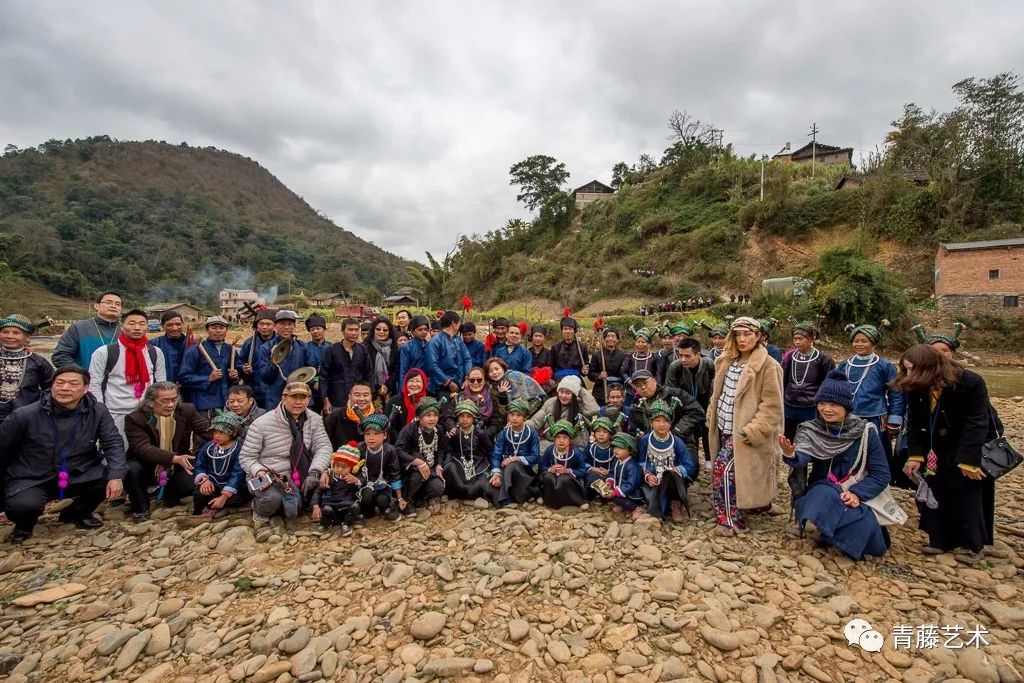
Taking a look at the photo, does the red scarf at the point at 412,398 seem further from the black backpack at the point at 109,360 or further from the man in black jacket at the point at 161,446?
the black backpack at the point at 109,360

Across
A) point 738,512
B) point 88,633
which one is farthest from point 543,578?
point 88,633

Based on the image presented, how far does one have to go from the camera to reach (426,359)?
20.3ft

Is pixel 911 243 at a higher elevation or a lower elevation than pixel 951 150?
lower

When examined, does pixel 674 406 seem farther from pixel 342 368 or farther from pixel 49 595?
pixel 49 595

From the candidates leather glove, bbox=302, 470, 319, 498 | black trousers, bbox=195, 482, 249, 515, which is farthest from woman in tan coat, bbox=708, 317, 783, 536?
black trousers, bbox=195, 482, 249, 515

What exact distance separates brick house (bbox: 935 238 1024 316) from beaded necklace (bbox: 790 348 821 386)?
2407cm

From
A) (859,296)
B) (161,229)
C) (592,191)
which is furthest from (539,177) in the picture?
(161,229)

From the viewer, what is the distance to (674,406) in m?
4.91

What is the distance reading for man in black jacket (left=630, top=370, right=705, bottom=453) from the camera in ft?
16.0

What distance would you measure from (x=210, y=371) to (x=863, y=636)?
6.48 meters

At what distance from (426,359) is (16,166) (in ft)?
495

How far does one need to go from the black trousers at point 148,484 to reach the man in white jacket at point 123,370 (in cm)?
47

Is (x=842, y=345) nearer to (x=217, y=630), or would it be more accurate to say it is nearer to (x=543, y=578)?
(x=543, y=578)

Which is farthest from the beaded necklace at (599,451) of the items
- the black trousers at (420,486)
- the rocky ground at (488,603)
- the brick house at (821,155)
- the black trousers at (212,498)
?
the brick house at (821,155)
